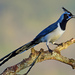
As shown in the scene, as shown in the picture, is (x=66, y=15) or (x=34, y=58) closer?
(x=34, y=58)

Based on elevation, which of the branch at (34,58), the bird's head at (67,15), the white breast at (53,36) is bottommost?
the branch at (34,58)

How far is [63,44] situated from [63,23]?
213mm

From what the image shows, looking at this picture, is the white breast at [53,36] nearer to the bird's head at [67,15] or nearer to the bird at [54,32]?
the bird at [54,32]

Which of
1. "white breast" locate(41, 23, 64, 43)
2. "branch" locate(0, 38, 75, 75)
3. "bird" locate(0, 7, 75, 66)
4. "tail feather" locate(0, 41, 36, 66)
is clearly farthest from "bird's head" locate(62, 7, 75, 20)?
"tail feather" locate(0, 41, 36, 66)

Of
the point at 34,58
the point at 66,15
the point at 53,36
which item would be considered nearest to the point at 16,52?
the point at 34,58

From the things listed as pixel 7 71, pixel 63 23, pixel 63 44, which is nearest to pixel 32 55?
pixel 7 71

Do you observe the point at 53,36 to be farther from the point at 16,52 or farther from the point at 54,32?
the point at 16,52

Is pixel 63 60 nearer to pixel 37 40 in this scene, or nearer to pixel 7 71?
pixel 37 40

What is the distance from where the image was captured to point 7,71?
4.27ft

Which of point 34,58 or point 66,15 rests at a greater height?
point 66,15

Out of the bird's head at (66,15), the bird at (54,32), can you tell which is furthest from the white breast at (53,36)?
the bird's head at (66,15)

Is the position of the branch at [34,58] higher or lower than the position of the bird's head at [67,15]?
lower

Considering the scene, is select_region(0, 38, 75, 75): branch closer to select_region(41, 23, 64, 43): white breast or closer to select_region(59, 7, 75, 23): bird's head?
select_region(41, 23, 64, 43): white breast

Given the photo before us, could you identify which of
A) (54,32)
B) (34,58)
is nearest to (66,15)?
(54,32)
